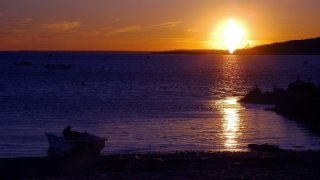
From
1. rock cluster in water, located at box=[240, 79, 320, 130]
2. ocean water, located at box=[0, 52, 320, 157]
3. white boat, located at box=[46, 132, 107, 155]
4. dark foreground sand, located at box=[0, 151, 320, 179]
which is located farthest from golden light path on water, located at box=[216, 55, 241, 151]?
dark foreground sand, located at box=[0, 151, 320, 179]

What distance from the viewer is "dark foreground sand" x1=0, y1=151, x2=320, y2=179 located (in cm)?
1800

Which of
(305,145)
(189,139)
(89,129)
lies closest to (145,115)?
(89,129)

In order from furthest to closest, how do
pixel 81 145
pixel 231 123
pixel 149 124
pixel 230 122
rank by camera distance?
pixel 230 122 < pixel 231 123 < pixel 149 124 < pixel 81 145

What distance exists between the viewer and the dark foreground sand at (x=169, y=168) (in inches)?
709

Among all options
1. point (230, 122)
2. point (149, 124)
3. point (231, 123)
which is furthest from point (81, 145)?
point (230, 122)

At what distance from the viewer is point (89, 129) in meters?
39.1

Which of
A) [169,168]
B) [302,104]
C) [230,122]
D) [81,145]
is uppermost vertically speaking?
[169,168]

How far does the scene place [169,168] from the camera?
19438 millimetres

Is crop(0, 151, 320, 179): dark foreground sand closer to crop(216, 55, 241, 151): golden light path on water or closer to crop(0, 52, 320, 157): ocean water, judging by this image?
crop(0, 52, 320, 157): ocean water

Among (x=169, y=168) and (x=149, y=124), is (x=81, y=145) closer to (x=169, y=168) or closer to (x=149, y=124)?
(x=169, y=168)

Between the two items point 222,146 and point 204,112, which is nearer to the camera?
point 222,146

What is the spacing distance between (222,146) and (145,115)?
18526mm

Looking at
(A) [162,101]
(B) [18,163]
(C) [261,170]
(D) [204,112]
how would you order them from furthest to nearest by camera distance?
(A) [162,101]
(D) [204,112]
(B) [18,163]
(C) [261,170]

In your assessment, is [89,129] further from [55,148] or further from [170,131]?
[55,148]
